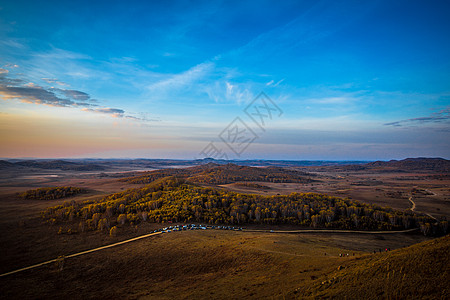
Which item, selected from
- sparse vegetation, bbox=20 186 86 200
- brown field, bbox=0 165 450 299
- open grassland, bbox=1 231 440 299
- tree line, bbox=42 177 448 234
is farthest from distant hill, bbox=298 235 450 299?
sparse vegetation, bbox=20 186 86 200

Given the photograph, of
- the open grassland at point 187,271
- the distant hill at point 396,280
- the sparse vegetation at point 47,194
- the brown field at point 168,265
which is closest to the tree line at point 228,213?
the brown field at point 168,265

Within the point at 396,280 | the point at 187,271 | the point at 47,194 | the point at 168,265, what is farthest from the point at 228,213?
the point at 47,194

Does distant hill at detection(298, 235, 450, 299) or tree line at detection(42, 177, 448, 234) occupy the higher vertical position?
distant hill at detection(298, 235, 450, 299)

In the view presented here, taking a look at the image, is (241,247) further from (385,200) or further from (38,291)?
(385,200)

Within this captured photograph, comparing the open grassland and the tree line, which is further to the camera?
the tree line

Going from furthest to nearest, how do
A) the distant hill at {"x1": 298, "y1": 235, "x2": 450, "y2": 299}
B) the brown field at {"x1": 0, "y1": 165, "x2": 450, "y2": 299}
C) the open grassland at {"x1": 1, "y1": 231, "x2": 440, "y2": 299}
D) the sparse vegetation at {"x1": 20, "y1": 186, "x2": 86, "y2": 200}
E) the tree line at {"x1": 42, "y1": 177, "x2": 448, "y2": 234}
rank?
the sparse vegetation at {"x1": 20, "y1": 186, "x2": 86, "y2": 200} → the tree line at {"x1": 42, "y1": 177, "x2": 448, "y2": 234} → the brown field at {"x1": 0, "y1": 165, "x2": 450, "y2": 299} → the open grassland at {"x1": 1, "y1": 231, "x2": 440, "y2": 299} → the distant hill at {"x1": 298, "y1": 235, "x2": 450, "y2": 299}

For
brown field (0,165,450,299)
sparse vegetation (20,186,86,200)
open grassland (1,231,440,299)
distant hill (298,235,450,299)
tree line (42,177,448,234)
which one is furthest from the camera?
sparse vegetation (20,186,86,200)

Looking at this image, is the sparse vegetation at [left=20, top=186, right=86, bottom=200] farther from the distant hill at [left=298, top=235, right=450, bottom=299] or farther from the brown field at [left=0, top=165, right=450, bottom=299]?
the distant hill at [left=298, top=235, right=450, bottom=299]

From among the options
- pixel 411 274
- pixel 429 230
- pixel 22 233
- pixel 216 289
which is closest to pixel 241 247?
pixel 216 289
